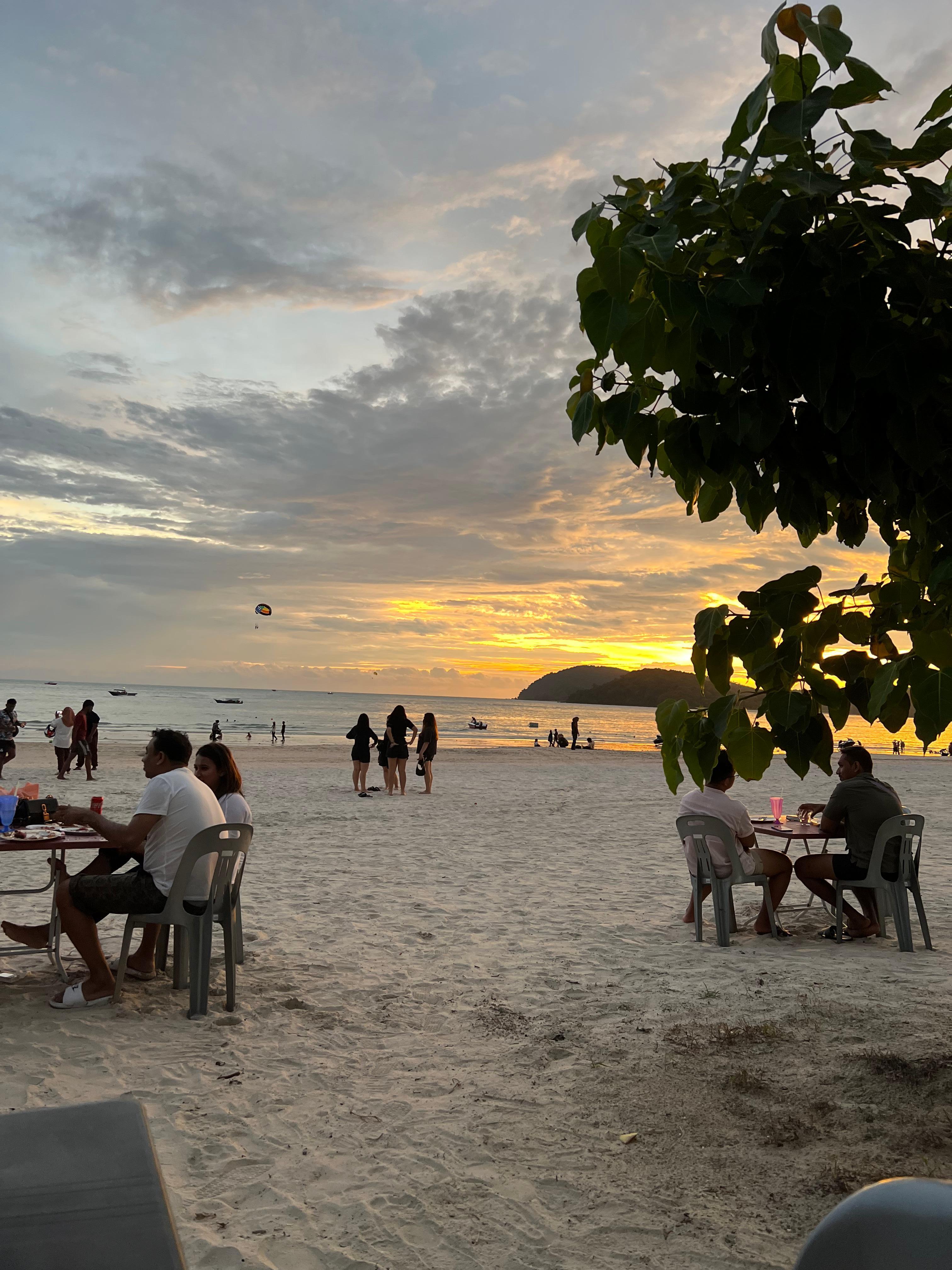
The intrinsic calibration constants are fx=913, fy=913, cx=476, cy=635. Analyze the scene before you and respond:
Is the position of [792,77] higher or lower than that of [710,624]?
higher

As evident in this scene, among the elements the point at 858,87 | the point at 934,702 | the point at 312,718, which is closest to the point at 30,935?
the point at 934,702

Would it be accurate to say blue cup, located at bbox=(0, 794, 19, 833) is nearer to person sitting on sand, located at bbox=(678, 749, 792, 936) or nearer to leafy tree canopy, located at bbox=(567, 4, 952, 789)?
person sitting on sand, located at bbox=(678, 749, 792, 936)

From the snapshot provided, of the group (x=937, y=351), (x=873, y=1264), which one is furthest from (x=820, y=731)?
(x=873, y=1264)

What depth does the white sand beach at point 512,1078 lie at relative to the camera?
110 inches

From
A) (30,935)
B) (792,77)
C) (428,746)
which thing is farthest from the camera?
(428,746)

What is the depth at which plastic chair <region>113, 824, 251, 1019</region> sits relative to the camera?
4.51 m

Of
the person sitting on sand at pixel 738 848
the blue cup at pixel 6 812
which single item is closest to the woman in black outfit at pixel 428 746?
the person sitting on sand at pixel 738 848

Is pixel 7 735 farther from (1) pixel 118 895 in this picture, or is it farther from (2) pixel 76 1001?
(1) pixel 118 895

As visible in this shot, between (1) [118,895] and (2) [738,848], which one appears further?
(2) [738,848]

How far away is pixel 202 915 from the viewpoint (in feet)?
15.0

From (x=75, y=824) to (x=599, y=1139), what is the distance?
10.4 feet

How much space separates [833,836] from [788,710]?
186 inches

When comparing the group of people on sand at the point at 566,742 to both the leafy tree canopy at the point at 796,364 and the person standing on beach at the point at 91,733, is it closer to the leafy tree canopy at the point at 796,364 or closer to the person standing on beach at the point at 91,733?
the person standing on beach at the point at 91,733

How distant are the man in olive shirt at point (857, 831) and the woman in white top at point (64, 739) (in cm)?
1499
